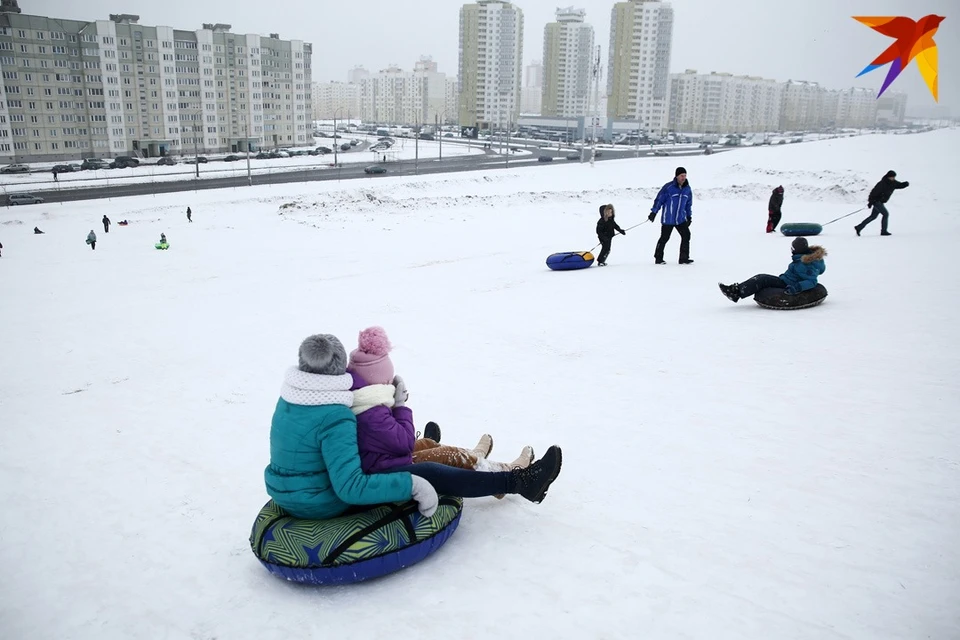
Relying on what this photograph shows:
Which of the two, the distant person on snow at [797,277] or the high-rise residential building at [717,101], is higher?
the high-rise residential building at [717,101]

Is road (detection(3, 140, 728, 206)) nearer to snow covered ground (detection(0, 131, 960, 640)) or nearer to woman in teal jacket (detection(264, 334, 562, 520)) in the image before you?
snow covered ground (detection(0, 131, 960, 640))

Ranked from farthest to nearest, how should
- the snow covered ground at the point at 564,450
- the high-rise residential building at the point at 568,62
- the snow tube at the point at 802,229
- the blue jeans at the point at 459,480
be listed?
the high-rise residential building at the point at 568,62, the snow tube at the point at 802,229, the blue jeans at the point at 459,480, the snow covered ground at the point at 564,450

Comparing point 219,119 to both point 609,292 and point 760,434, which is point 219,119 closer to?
point 609,292

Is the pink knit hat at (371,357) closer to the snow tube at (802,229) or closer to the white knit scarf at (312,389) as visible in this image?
the white knit scarf at (312,389)

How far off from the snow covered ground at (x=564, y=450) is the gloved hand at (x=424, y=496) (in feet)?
1.33

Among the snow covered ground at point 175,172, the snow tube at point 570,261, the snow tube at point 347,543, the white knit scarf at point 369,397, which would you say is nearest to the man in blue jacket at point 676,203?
the snow tube at point 570,261

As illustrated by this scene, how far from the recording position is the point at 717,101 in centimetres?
17400

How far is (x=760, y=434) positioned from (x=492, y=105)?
510 feet

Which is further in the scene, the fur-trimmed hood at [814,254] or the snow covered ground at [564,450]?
the fur-trimmed hood at [814,254]

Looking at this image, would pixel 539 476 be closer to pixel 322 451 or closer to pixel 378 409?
pixel 378 409

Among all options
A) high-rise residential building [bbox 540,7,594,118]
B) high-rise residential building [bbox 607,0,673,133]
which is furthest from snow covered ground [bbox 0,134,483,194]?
high-rise residential building [bbox 540,7,594,118]

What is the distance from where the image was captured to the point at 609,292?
43.2 feet

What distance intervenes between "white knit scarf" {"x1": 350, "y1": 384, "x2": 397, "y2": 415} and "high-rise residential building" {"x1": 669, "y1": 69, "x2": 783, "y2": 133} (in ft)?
582

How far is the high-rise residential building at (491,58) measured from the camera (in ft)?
485
